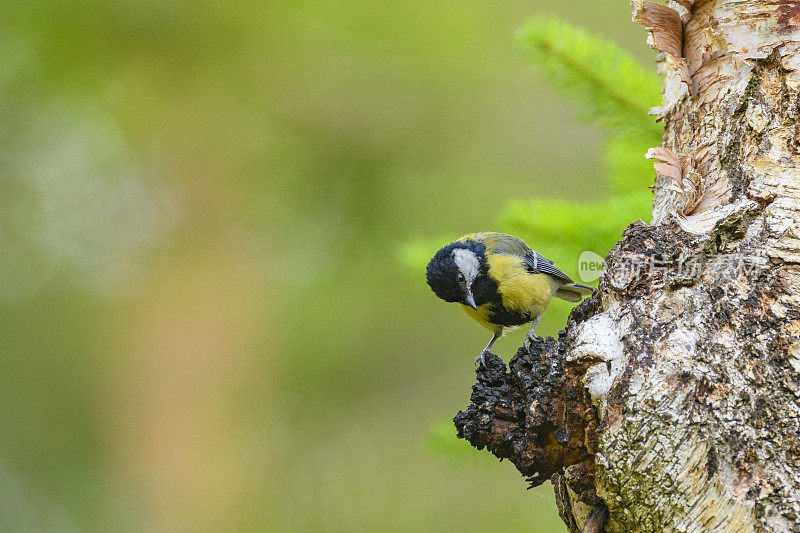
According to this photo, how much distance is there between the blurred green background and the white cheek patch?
1.26m

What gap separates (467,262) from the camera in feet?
8.87

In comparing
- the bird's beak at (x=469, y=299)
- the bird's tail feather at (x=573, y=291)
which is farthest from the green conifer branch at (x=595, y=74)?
the bird's tail feather at (x=573, y=291)

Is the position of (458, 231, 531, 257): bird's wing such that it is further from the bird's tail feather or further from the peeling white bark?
the peeling white bark

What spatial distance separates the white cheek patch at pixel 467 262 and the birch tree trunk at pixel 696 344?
2.93ft

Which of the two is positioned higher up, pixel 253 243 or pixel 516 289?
pixel 253 243

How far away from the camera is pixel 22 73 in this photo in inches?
171

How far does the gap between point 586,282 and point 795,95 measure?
3.35 feet

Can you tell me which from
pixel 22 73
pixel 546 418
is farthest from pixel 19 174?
pixel 546 418

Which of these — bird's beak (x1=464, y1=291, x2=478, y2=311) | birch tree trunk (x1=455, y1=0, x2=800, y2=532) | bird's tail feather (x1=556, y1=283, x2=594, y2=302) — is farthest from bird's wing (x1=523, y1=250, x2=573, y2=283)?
birch tree trunk (x1=455, y1=0, x2=800, y2=532)

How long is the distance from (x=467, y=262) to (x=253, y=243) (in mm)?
2519

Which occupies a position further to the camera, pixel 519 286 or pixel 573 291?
pixel 573 291

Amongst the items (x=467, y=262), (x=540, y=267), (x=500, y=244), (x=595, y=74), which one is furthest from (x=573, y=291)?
(x=595, y=74)

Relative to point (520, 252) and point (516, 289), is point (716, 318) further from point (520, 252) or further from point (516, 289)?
point (520, 252)

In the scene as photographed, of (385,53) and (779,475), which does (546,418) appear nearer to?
(779,475)
